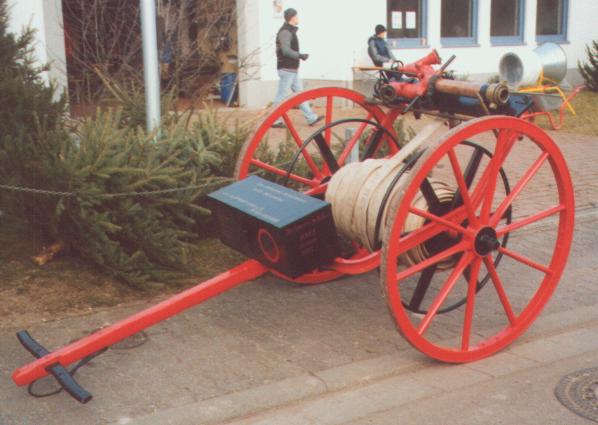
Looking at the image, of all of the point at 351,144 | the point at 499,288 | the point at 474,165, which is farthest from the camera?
the point at 351,144

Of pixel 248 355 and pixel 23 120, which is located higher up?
pixel 23 120

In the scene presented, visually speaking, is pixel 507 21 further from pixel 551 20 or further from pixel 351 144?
pixel 351 144

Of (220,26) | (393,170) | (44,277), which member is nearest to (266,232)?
(393,170)

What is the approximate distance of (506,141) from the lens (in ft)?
15.2

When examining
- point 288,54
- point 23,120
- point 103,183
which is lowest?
point 103,183

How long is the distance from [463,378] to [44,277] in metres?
2.92

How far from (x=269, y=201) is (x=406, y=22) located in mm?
13693

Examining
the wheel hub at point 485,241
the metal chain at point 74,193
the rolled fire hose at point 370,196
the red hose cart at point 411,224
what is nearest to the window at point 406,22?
the red hose cart at point 411,224

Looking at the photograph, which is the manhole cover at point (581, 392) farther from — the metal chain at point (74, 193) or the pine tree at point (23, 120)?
the pine tree at point (23, 120)

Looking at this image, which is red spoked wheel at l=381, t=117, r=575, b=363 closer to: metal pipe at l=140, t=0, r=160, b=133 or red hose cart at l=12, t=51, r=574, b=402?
red hose cart at l=12, t=51, r=574, b=402

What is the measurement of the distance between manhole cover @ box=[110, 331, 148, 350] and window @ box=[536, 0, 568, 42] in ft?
55.7

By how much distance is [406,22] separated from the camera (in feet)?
57.8

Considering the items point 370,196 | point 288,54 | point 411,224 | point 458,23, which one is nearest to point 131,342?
point 370,196

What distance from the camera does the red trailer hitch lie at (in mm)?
4066
